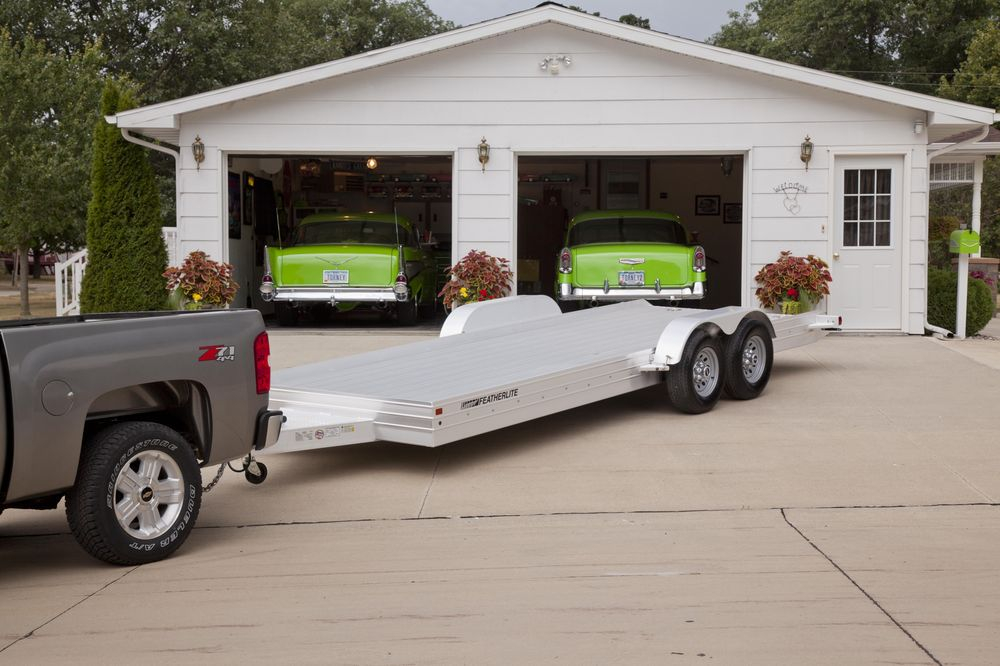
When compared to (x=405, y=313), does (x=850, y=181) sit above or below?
above

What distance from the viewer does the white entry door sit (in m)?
14.3

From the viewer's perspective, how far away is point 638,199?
22.8 meters

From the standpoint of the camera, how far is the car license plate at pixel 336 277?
15.1 m

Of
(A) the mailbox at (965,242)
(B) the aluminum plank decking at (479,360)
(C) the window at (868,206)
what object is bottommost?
(B) the aluminum plank decking at (479,360)

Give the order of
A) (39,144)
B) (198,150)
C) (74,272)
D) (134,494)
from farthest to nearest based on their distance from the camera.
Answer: (39,144), (74,272), (198,150), (134,494)

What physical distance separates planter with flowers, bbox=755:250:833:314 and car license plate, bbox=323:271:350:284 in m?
5.43

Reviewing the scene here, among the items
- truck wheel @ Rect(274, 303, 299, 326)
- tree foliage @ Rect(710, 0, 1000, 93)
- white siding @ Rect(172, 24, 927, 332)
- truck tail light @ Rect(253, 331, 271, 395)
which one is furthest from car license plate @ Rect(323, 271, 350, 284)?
tree foliage @ Rect(710, 0, 1000, 93)

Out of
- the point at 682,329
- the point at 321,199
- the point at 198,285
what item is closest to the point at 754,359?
the point at 682,329

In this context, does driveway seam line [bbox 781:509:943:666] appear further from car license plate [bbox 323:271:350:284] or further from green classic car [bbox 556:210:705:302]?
car license plate [bbox 323:271:350:284]

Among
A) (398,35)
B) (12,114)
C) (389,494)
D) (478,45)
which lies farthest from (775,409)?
(398,35)

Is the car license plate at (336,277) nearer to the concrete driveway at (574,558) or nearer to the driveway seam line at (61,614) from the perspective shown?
the concrete driveway at (574,558)

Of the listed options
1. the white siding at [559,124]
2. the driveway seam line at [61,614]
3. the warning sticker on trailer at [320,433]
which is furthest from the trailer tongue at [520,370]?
the white siding at [559,124]

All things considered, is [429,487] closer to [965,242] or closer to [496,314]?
[496,314]

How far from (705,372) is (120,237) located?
9.35 m
